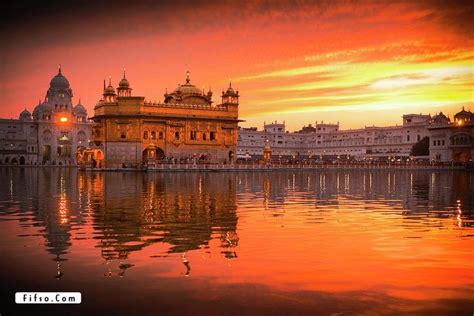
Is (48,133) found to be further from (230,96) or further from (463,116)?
(463,116)

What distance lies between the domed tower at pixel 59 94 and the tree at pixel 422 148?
81.1 metres

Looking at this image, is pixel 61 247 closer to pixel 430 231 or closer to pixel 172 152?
pixel 430 231

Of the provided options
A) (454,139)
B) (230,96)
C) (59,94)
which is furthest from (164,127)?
(59,94)

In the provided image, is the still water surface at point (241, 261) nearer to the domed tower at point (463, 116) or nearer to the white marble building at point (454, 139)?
the white marble building at point (454, 139)

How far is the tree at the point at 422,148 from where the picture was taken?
119094 mm

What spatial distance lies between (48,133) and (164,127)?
64.1 meters

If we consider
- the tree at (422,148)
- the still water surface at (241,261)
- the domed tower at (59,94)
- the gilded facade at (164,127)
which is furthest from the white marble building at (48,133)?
the still water surface at (241,261)

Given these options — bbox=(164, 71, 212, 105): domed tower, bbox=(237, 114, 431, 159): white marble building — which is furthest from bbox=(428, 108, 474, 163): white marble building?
bbox=(164, 71, 212, 105): domed tower

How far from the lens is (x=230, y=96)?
259 feet

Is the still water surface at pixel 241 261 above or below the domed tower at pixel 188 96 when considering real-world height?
below

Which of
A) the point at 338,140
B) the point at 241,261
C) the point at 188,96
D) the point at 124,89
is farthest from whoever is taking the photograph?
the point at 338,140

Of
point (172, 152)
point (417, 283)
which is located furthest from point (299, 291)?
point (172, 152)

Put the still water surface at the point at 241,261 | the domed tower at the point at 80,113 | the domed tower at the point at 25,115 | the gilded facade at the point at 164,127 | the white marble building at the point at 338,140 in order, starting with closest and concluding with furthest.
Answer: the still water surface at the point at 241,261 < the gilded facade at the point at 164,127 < the domed tower at the point at 25,115 < the domed tower at the point at 80,113 < the white marble building at the point at 338,140

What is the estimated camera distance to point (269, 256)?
9.25 metres
